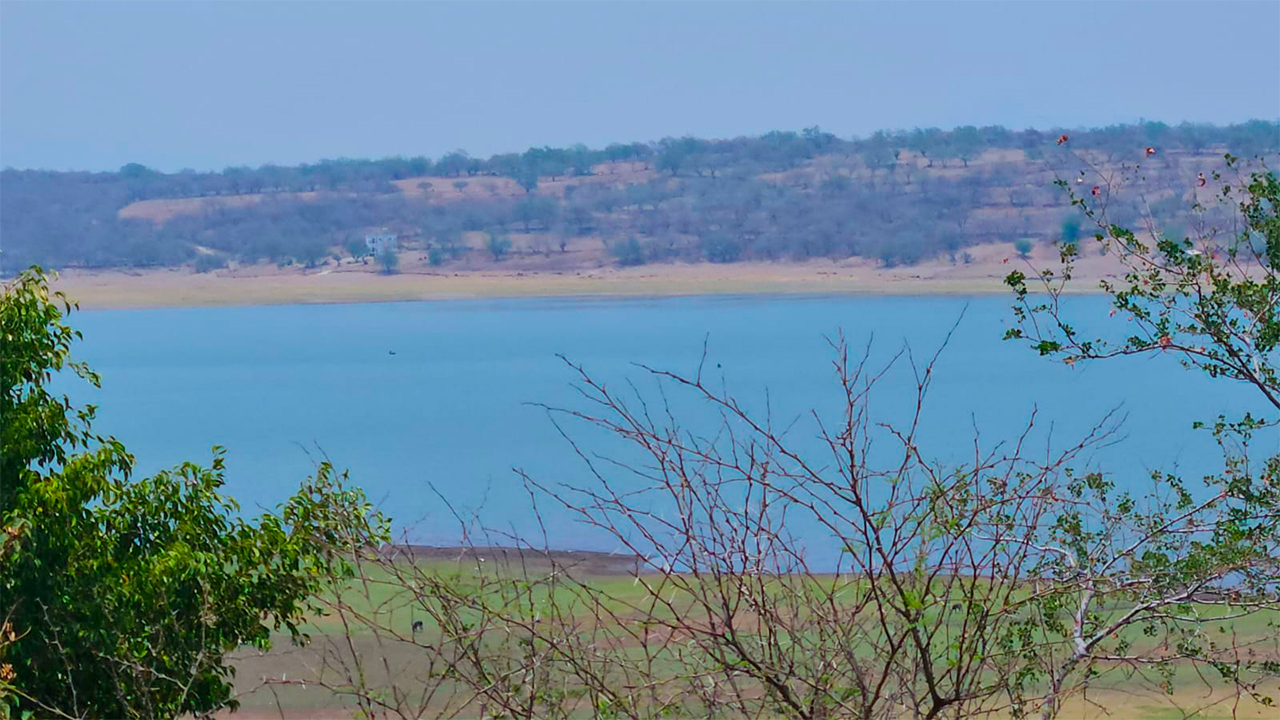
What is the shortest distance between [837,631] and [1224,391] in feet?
99.2

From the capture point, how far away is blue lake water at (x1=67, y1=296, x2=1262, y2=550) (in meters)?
21.8

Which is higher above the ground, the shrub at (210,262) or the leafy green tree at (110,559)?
the leafy green tree at (110,559)

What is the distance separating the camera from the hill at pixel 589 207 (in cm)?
6738

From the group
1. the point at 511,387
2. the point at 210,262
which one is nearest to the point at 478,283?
the point at 210,262

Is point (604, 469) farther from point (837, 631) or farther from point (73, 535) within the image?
point (837, 631)

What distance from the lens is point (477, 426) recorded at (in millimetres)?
30266

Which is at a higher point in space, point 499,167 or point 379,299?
point 499,167

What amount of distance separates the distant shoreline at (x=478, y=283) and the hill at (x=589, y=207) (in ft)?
2.54

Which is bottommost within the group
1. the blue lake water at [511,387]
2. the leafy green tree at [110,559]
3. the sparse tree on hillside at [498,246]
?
the blue lake water at [511,387]

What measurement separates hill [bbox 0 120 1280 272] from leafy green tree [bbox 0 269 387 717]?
179ft

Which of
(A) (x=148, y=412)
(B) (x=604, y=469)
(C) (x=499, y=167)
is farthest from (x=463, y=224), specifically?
(B) (x=604, y=469)

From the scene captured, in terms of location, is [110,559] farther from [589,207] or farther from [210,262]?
[589,207]

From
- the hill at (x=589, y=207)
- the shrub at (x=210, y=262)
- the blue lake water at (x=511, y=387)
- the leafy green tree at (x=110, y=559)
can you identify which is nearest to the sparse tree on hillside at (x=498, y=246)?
the hill at (x=589, y=207)

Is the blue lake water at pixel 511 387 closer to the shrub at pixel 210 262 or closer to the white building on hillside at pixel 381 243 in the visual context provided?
the shrub at pixel 210 262
